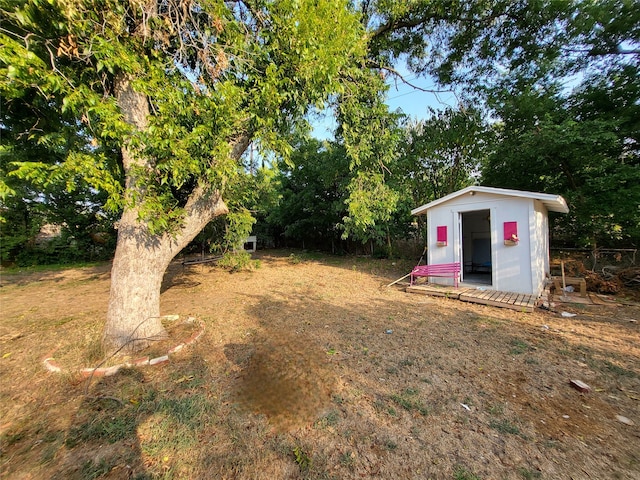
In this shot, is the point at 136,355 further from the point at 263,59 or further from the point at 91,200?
Answer: the point at 91,200

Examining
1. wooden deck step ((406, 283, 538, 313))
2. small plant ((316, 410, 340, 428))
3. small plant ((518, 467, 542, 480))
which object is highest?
wooden deck step ((406, 283, 538, 313))

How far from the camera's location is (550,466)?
1.75 meters

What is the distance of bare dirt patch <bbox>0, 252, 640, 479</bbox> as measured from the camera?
5.84 feet

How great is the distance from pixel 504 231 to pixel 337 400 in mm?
6101

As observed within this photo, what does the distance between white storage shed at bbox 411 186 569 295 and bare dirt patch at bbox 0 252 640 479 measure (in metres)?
1.46

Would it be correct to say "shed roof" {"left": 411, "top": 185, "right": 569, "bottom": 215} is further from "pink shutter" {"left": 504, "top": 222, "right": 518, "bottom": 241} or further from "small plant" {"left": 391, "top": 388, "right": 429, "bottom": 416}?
"small plant" {"left": 391, "top": 388, "right": 429, "bottom": 416}

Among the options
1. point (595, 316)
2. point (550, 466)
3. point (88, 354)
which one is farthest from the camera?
point (595, 316)

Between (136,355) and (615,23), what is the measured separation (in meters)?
14.0

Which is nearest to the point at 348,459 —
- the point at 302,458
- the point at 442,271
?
the point at 302,458

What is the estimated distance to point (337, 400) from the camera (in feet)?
8.06

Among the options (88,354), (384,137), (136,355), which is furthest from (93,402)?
(384,137)

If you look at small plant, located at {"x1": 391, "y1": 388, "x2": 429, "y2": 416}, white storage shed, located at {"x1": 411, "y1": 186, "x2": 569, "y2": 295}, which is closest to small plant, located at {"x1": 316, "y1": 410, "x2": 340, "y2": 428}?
small plant, located at {"x1": 391, "y1": 388, "x2": 429, "y2": 416}

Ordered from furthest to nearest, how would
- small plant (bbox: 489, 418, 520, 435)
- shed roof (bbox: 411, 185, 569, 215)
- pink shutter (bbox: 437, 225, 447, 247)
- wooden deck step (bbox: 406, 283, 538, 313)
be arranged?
pink shutter (bbox: 437, 225, 447, 247)
shed roof (bbox: 411, 185, 569, 215)
wooden deck step (bbox: 406, 283, 538, 313)
small plant (bbox: 489, 418, 520, 435)

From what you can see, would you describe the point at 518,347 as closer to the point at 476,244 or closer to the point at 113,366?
the point at 113,366
